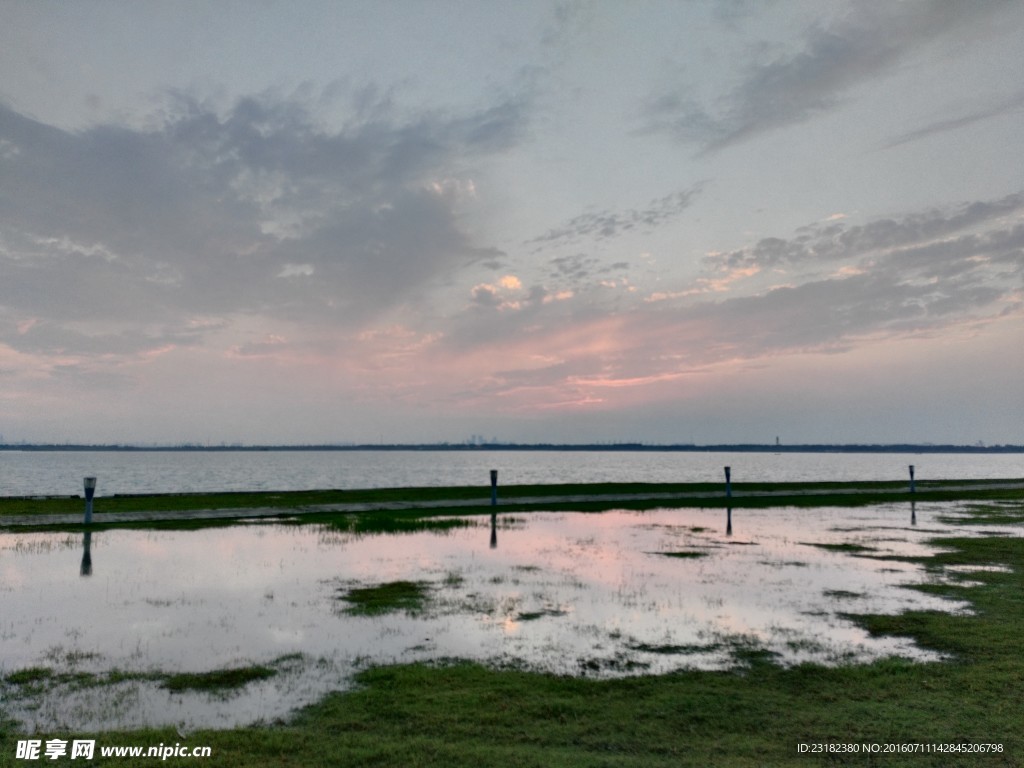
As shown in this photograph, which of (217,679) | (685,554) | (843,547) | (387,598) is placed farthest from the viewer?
(843,547)

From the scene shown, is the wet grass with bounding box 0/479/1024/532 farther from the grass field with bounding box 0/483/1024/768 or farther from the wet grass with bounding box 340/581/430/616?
the grass field with bounding box 0/483/1024/768

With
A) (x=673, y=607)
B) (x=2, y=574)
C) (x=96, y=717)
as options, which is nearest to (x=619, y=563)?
(x=673, y=607)

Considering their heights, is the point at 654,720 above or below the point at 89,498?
below

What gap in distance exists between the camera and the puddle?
919cm

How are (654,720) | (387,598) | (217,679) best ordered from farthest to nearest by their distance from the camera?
(387,598) → (217,679) → (654,720)

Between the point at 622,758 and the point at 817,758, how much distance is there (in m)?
2.08

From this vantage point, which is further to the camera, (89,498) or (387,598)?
(89,498)

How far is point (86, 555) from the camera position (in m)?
19.2

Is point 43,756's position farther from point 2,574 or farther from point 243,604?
point 2,574

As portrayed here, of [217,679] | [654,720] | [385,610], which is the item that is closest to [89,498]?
[385,610]

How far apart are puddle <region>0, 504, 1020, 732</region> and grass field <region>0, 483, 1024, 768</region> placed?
0.64m

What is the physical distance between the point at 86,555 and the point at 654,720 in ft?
60.6

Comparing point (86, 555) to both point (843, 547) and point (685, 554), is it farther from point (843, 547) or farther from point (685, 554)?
point (843, 547)

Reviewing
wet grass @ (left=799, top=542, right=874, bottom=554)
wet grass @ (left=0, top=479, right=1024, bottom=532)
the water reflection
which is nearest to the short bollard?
wet grass @ (left=0, top=479, right=1024, bottom=532)
